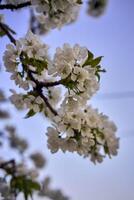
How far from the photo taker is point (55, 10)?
1.87 metres

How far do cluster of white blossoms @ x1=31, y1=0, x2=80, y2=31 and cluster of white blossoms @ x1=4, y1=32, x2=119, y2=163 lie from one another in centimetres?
30

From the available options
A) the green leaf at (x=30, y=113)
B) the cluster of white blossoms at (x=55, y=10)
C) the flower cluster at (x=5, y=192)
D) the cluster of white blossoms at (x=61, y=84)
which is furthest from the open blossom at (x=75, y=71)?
the flower cluster at (x=5, y=192)

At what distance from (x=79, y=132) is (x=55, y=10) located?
57 centimetres

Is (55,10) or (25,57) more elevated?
(55,10)

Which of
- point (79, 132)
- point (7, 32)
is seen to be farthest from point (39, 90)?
point (7, 32)

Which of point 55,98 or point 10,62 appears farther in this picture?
point 55,98

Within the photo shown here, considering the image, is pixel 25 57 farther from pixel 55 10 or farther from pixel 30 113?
pixel 55 10

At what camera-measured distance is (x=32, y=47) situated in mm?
1532

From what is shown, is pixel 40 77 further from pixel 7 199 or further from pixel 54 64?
pixel 7 199

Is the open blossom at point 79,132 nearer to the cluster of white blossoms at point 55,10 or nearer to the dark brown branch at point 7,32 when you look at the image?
the dark brown branch at point 7,32

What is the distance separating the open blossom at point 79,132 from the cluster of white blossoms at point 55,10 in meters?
0.45

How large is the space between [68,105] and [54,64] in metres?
0.16

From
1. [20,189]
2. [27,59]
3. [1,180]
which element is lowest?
[27,59]

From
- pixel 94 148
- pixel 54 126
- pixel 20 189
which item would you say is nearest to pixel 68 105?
pixel 54 126
